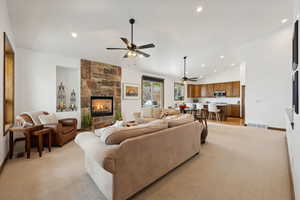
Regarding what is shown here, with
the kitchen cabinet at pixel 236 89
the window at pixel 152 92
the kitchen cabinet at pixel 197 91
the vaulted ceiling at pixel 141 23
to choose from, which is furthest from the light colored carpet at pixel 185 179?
the kitchen cabinet at pixel 197 91

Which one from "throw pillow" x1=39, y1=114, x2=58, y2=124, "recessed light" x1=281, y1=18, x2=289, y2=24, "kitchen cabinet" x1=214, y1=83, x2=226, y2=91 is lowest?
"throw pillow" x1=39, y1=114, x2=58, y2=124

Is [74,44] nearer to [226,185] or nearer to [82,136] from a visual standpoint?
[82,136]

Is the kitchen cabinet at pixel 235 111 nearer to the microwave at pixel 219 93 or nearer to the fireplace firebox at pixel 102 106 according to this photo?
the microwave at pixel 219 93

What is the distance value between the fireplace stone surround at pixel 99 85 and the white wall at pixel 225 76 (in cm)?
688

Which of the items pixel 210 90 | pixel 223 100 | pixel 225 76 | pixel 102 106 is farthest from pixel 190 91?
pixel 102 106

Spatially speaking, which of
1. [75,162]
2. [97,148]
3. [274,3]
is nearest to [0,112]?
[75,162]

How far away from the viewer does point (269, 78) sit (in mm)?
5488

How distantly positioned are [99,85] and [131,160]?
14.9ft

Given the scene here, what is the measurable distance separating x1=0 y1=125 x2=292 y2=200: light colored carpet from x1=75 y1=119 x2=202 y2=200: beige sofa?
0.17m

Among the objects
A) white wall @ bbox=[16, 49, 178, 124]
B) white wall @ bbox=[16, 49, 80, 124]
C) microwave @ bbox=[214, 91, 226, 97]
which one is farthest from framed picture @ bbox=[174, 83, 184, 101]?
white wall @ bbox=[16, 49, 80, 124]

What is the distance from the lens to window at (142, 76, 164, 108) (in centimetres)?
782

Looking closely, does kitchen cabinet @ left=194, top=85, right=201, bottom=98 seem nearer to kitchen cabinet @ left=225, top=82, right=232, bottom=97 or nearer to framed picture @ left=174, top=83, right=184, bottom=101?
framed picture @ left=174, top=83, right=184, bottom=101

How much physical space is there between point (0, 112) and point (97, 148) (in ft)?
7.24

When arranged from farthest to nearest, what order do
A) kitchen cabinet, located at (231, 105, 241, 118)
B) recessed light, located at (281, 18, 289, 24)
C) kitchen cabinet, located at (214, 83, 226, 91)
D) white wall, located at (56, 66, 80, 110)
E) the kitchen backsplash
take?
kitchen cabinet, located at (214, 83, 226, 91) → the kitchen backsplash → kitchen cabinet, located at (231, 105, 241, 118) → white wall, located at (56, 66, 80, 110) → recessed light, located at (281, 18, 289, 24)
